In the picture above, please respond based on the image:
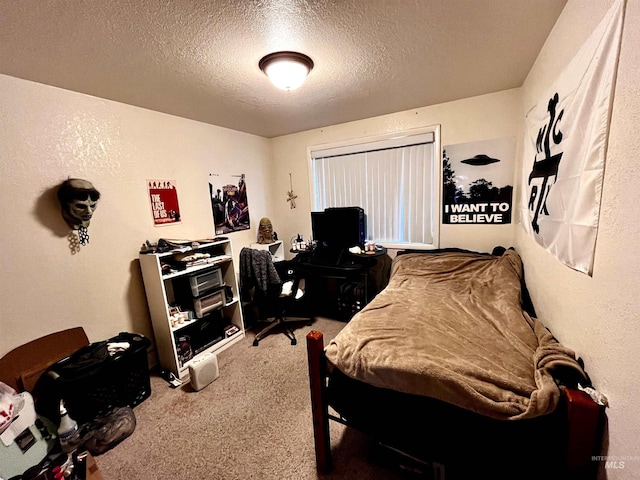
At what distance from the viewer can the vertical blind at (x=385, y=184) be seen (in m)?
2.97

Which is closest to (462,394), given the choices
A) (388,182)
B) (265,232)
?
(388,182)

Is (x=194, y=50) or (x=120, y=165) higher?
(x=194, y=50)

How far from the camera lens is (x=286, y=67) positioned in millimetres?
1675

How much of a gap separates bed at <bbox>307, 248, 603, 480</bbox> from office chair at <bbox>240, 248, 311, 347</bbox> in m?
1.29

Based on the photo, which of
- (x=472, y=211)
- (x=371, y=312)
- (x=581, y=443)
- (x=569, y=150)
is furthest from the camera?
(x=472, y=211)

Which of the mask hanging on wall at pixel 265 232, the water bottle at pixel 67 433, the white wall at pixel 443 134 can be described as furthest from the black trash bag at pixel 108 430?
the white wall at pixel 443 134

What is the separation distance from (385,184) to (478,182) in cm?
100

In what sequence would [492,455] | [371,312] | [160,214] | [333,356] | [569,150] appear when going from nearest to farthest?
[492,455] < [569,150] < [333,356] < [371,312] < [160,214]

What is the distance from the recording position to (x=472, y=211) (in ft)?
8.88

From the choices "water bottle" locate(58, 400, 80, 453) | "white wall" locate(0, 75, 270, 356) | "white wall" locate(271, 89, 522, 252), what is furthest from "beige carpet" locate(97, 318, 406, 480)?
"white wall" locate(271, 89, 522, 252)

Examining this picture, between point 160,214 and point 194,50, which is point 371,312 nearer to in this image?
point 194,50

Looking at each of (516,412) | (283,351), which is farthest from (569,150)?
(283,351)

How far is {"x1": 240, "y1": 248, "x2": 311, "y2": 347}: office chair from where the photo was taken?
2650 millimetres

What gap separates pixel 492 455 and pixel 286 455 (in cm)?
110
